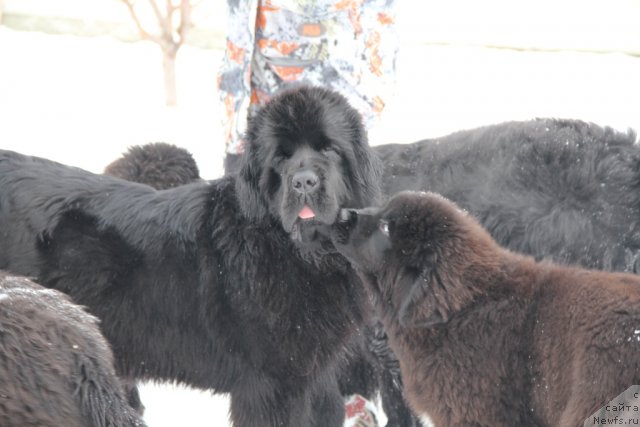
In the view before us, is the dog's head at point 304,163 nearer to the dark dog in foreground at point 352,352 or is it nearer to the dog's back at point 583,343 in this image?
the dark dog in foreground at point 352,352

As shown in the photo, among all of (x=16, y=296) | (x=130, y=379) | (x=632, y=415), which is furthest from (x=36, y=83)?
(x=632, y=415)

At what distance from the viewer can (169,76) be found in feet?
34.2

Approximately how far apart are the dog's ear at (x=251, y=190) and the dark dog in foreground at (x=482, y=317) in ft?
1.39

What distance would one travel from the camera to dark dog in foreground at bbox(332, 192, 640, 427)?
2842mm

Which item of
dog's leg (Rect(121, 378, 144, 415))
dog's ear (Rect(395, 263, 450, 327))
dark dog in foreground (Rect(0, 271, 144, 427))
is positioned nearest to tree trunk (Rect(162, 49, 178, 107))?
dog's leg (Rect(121, 378, 144, 415))

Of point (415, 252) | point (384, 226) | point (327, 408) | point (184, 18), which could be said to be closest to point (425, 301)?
point (415, 252)

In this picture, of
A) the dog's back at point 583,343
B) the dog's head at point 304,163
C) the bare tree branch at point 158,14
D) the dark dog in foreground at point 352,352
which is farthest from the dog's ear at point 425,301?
the bare tree branch at point 158,14

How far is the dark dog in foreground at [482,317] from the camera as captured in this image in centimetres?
284

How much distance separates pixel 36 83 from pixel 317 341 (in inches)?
346

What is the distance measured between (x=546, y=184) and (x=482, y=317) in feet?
3.49

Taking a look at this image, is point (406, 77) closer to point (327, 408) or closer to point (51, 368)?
point (327, 408)

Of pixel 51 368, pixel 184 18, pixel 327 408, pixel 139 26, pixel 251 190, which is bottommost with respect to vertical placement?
pixel 327 408

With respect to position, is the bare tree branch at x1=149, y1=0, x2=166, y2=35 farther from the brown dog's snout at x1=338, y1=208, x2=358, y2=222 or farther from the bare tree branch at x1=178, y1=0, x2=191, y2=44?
the brown dog's snout at x1=338, y1=208, x2=358, y2=222

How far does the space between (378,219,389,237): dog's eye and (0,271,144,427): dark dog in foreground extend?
1.23 m
